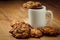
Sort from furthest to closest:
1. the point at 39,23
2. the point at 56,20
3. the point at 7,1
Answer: the point at 7,1
the point at 56,20
the point at 39,23

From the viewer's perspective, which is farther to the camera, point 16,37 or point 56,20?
point 56,20

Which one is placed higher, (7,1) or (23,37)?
(7,1)

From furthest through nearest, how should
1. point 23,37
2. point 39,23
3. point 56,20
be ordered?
point 56,20 < point 39,23 < point 23,37

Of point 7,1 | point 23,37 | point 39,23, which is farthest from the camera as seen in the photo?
point 7,1

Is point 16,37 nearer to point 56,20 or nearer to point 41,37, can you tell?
point 41,37

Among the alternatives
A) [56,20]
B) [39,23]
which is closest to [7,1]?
[56,20]

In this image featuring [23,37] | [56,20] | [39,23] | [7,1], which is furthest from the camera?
[7,1]

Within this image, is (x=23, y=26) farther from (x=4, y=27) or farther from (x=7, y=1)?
(x=7, y=1)

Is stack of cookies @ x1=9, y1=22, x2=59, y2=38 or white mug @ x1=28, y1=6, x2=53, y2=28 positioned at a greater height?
white mug @ x1=28, y1=6, x2=53, y2=28

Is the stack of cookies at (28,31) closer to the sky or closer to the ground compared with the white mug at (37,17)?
closer to the ground
